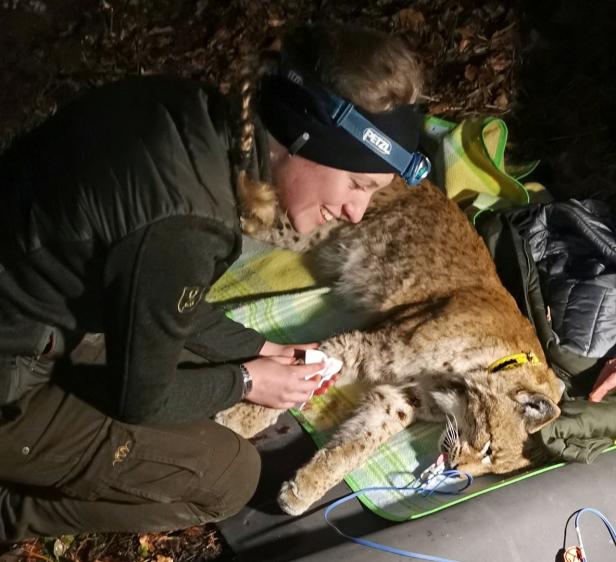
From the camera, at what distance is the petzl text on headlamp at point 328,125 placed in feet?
6.05

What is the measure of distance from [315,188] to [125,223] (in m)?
0.59

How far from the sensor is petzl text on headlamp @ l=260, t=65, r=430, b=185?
72.6 inches

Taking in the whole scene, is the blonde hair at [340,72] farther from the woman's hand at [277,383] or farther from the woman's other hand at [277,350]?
the woman's other hand at [277,350]

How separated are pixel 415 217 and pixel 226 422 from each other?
5.01 ft

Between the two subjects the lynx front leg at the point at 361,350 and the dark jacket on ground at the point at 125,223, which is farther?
the lynx front leg at the point at 361,350

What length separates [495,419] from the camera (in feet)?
10.3

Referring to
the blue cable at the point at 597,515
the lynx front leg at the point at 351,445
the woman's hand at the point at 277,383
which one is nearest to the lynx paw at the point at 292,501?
the lynx front leg at the point at 351,445

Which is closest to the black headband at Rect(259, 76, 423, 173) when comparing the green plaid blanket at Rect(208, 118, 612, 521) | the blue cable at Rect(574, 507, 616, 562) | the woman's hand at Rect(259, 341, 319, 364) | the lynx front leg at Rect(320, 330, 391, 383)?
the woman's hand at Rect(259, 341, 319, 364)

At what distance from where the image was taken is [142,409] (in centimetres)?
202

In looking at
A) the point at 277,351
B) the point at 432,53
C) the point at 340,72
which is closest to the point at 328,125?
the point at 340,72

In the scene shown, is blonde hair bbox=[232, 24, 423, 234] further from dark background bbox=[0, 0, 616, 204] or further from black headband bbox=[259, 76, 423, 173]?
dark background bbox=[0, 0, 616, 204]

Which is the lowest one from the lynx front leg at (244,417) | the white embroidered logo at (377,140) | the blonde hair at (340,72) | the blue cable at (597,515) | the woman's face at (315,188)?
the blue cable at (597,515)

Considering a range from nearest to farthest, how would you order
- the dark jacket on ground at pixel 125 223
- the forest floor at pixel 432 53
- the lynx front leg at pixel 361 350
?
the dark jacket on ground at pixel 125 223
the lynx front leg at pixel 361 350
the forest floor at pixel 432 53

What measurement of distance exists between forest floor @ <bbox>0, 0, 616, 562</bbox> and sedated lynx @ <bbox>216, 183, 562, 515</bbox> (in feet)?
4.35
